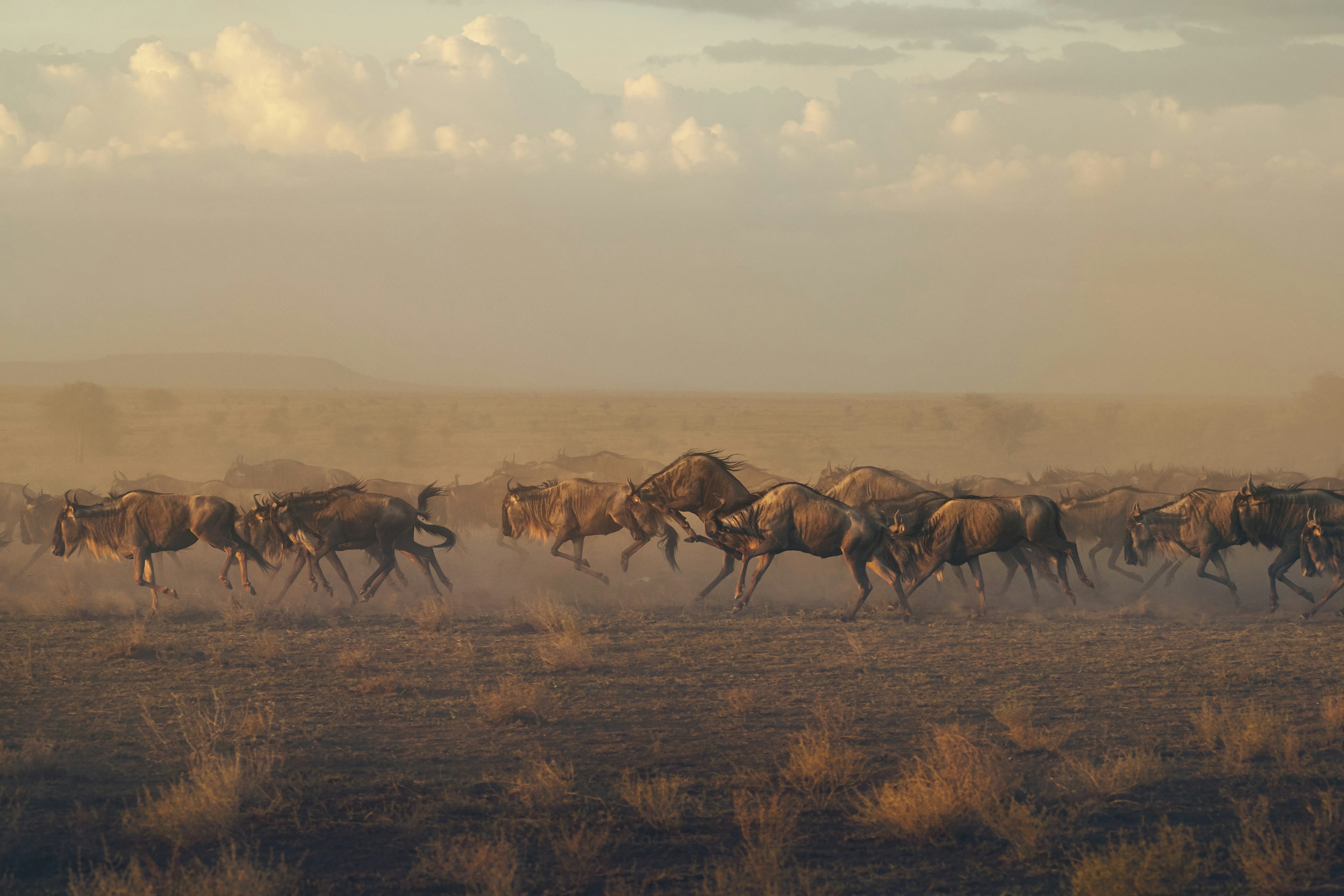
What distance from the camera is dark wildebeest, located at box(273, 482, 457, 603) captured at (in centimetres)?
1527

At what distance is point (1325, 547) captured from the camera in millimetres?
14555

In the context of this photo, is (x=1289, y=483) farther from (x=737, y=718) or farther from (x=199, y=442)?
(x=199, y=442)

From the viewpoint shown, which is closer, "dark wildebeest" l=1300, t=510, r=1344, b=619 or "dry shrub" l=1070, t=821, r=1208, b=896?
"dry shrub" l=1070, t=821, r=1208, b=896

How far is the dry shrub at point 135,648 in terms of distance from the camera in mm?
11609

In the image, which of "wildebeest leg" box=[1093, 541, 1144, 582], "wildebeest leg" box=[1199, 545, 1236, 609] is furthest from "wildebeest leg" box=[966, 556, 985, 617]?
"wildebeest leg" box=[1199, 545, 1236, 609]

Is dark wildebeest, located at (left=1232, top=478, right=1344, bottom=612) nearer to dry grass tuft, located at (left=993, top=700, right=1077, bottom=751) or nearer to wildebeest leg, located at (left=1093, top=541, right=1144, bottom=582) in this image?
wildebeest leg, located at (left=1093, top=541, right=1144, bottom=582)

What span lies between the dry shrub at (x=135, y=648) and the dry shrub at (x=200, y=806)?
16.7ft

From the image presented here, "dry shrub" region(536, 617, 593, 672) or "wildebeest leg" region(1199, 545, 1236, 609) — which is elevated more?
"wildebeest leg" region(1199, 545, 1236, 609)

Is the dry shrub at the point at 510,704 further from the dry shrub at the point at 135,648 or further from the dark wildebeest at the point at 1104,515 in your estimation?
the dark wildebeest at the point at 1104,515

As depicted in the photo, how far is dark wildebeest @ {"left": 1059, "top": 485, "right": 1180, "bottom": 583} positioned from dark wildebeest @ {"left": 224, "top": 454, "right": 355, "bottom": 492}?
16115mm

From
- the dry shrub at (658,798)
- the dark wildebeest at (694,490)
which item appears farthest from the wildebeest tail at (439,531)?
the dry shrub at (658,798)

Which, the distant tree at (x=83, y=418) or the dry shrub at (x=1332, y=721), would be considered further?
the distant tree at (x=83, y=418)

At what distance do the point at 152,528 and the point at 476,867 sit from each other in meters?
11.2

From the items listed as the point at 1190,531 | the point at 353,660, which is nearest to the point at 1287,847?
the point at 353,660
